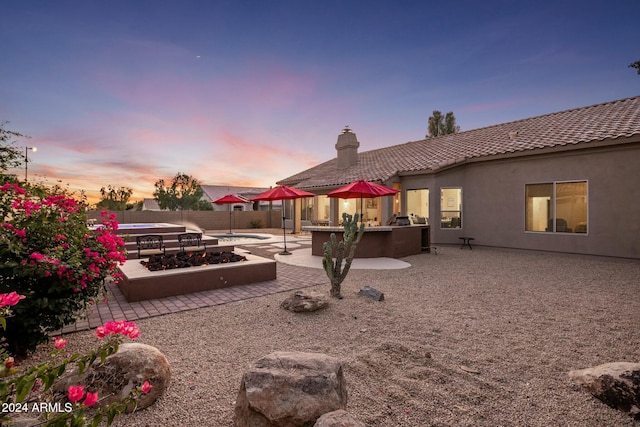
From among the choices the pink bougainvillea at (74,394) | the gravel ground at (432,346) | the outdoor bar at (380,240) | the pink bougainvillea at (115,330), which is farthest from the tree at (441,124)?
the pink bougainvillea at (74,394)

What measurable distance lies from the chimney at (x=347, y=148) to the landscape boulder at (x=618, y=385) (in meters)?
18.7

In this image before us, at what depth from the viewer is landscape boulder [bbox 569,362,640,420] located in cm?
256

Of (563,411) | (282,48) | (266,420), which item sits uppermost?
(282,48)

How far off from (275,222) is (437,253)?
18.5 m

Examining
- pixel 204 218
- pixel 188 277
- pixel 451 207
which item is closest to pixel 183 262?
pixel 188 277

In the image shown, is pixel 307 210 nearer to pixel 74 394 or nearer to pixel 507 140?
pixel 507 140

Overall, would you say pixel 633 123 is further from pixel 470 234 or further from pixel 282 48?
pixel 282 48

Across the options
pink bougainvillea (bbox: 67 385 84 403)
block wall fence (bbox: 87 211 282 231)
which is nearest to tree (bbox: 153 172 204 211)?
block wall fence (bbox: 87 211 282 231)

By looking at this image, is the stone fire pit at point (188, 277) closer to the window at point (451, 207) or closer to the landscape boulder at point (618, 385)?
the landscape boulder at point (618, 385)

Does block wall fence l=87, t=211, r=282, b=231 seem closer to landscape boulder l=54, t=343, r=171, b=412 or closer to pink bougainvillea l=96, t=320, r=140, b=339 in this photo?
landscape boulder l=54, t=343, r=171, b=412

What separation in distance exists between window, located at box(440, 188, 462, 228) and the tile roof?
4.45ft

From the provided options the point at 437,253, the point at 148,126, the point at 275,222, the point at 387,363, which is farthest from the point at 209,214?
the point at 387,363

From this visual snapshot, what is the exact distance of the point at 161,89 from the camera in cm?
1212

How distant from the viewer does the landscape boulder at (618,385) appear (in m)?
2.56
